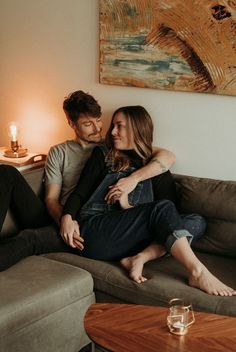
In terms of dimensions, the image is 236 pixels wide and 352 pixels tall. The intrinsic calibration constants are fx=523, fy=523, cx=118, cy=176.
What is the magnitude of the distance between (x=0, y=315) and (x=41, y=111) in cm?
182

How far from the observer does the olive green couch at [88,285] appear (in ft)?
6.84

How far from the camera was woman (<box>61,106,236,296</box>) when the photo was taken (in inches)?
91.2

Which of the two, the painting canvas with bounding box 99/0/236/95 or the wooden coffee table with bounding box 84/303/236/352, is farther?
the painting canvas with bounding box 99/0/236/95

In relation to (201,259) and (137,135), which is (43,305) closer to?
(201,259)

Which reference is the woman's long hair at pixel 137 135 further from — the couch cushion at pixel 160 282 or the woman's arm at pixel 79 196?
the couch cushion at pixel 160 282

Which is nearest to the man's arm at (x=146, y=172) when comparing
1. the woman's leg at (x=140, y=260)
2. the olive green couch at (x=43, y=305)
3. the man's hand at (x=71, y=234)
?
the man's hand at (x=71, y=234)

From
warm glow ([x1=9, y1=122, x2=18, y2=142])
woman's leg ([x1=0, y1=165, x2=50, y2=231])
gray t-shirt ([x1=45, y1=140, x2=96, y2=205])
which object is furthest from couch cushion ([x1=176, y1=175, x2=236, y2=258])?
warm glow ([x1=9, y1=122, x2=18, y2=142])

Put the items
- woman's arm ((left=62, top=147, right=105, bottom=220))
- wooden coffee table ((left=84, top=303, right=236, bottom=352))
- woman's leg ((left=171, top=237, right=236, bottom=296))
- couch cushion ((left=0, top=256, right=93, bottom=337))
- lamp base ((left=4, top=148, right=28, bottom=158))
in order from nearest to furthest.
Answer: wooden coffee table ((left=84, top=303, right=236, bottom=352))
couch cushion ((left=0, top=256, right=93, bottom=337))
woman's leg ((left=171, top=237, right=236, bottom=296))
woman's arm ((left=62, top=147, right=105, bottom=220))
lamp base ((left=4, top=148, right=28, bottom=158))

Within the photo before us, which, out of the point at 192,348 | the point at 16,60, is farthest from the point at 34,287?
the point at 16,60

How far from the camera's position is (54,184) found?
2.95 metres

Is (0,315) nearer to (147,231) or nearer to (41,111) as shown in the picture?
(147,231)

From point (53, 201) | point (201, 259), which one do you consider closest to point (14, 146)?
point (53, 201)

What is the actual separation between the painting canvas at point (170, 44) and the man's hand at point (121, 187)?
0.59m

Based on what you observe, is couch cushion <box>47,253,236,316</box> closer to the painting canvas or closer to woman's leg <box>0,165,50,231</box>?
woman's leg <box>0,165,50,231</box>
